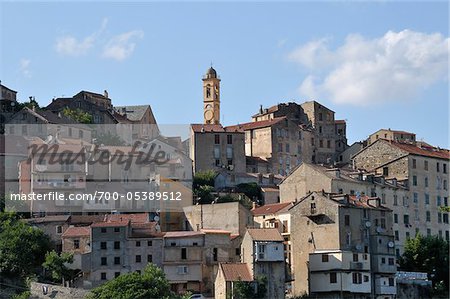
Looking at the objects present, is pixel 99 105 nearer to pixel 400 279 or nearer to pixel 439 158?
pixel 439 158

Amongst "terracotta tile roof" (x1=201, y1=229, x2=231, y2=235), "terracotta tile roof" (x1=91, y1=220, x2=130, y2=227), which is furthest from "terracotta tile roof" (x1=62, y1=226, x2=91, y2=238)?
"terracotta tile roof" (x1=201, y1=229, x2=231, y2=235)

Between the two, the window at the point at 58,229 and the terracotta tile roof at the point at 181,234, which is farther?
the window at the point at 58,229

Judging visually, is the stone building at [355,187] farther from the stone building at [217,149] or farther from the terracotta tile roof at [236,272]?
the stone building at [217,149]

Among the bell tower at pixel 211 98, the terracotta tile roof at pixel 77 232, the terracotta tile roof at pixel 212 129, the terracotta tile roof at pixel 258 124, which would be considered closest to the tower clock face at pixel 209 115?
the bell tower at pixel 211 98

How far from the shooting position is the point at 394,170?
8231 cm

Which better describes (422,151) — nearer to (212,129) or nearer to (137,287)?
(212,129)

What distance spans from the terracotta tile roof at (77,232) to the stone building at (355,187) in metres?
16.3

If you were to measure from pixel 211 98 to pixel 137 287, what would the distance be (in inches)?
2053

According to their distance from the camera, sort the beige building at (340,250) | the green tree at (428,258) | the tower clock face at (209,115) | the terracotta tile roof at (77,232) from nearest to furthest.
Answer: the beige building at (340,250), the terracotta tile roof at (77,232), the green tree at (428,258), the tower clock face at (209,115)

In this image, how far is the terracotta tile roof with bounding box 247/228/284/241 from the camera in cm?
6406

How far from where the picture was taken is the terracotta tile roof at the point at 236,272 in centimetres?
6159

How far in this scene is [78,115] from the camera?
3748 inches

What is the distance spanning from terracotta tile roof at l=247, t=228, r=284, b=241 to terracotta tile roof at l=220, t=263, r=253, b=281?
2012 millimetres

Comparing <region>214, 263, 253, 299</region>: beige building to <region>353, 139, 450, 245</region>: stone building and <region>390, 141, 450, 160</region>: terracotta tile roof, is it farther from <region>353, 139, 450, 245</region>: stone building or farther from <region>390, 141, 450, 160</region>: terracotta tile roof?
<region>390, 141, 450, 160</region>: terracotta tile roof
